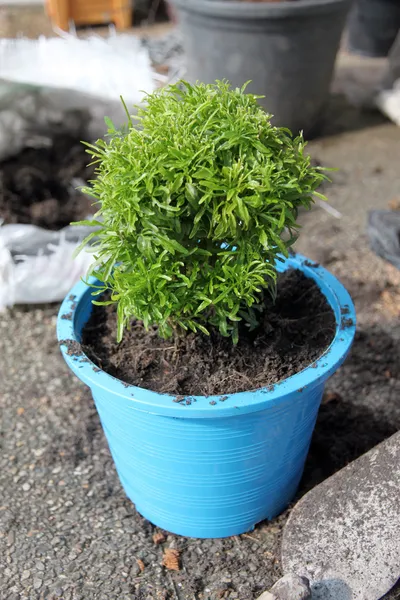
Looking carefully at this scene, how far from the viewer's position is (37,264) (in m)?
2.39

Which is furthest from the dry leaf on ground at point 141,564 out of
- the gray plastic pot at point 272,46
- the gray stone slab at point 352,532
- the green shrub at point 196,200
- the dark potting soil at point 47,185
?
the gray plastic pot at point 272,46

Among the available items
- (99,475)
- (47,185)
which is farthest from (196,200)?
(47,185)

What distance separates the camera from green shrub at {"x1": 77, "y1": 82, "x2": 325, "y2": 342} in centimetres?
125

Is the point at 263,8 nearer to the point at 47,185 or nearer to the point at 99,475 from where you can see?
the point at 47,185

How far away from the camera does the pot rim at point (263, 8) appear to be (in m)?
3.28

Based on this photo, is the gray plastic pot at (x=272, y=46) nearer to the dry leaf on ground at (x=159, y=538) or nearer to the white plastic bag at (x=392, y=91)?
the white plastic bag at (x=392, y=91)

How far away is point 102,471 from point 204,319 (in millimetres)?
734

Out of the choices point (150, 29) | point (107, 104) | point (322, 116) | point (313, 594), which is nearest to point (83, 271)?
point (107, 104)

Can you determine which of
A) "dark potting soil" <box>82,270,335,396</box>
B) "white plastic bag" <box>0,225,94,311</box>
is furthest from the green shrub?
"white plastic bag" <box>0,225,94,311</box>

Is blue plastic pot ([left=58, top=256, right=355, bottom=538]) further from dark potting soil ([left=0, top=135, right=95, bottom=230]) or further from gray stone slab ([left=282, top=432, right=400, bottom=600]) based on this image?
dark potting soil ([left=0, top=135, right=95, bottom=230])

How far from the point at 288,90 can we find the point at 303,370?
2.64m

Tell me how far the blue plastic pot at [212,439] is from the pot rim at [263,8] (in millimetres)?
2051

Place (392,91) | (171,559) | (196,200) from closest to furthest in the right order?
1. (196,200)
2. (171,559)
3. (392,91)

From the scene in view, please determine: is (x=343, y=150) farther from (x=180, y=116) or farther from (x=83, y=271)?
(x=180, y=116)
